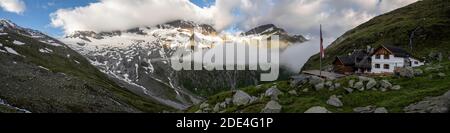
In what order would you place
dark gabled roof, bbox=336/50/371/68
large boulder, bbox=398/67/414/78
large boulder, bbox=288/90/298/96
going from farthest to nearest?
1. dark gabled roof, bbox=336/50/371/68
2. large boulder, bbox=398/67/414/78
3. large boulder, bbox=288/90/298/96

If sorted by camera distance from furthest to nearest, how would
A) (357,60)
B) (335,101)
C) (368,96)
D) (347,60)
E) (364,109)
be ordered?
(347,60), (357,60), (368,96), (335,101), (364,109)

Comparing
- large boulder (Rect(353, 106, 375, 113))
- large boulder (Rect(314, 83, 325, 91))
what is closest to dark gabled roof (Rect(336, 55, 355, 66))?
large boulder (Rect(314, 83, 325, 91))

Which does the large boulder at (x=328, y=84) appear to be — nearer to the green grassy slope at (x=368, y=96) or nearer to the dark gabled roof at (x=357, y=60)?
the green grassy slope at (x=368, y=96)

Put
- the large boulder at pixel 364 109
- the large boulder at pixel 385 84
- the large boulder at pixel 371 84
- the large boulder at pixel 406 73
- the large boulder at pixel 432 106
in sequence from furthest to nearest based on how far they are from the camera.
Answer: the large boulder at pixel 406 73 → the large boulder at pixel 371 84 → the large boulder at pixel 385 84 → the large boulder at pixel 364 109 → the large boulder at pixel 432 106

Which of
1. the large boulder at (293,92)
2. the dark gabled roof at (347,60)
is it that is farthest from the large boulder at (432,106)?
the dark gabled roof at (347,60)

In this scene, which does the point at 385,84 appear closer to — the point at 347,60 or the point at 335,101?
the point at 335,101

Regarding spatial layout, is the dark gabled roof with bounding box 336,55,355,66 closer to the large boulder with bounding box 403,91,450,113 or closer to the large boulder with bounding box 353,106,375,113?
the large boulder with bounding box 353,106,375,113

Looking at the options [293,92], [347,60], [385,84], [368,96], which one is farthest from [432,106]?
[347,60]

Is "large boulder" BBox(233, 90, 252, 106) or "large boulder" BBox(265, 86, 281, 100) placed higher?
"large boulder" BBox(265, 86, 281, 100)

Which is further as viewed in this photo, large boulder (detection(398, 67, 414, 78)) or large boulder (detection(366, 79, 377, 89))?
large boulder (detection(398, 67, 414, 78))
